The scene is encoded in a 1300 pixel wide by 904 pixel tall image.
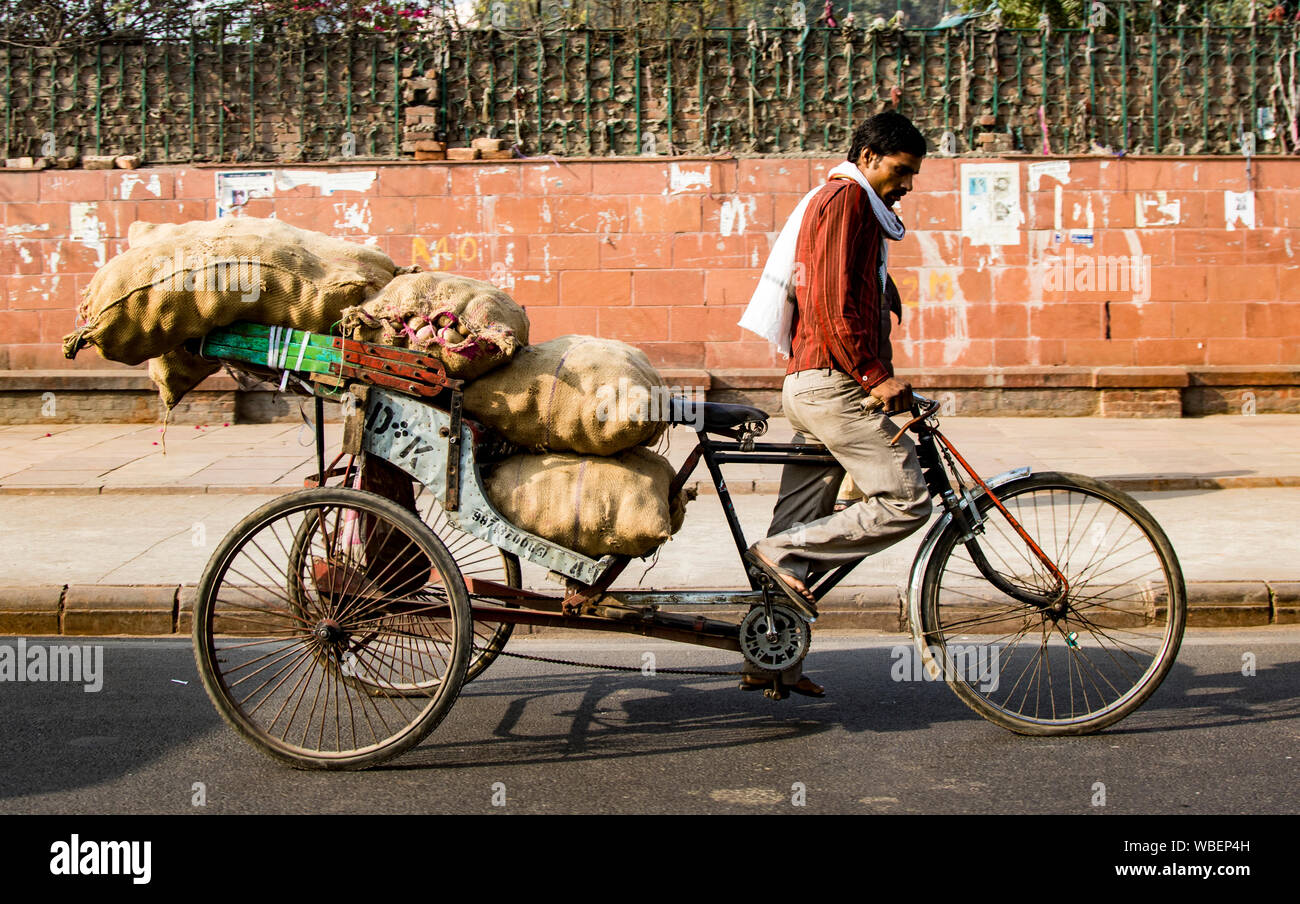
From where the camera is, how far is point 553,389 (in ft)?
12.4

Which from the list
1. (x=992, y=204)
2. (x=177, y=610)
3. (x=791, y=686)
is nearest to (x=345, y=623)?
(x=791, y=686)

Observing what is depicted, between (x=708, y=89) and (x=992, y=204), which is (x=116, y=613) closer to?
(x=708, y=89)

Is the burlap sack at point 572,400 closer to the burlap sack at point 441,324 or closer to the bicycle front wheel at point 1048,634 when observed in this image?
the burlap sack at point 441,324

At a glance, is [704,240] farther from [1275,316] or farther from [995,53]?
[1275,316]

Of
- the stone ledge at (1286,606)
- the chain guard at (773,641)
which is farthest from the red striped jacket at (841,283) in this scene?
the stone ledge at (1286,606)

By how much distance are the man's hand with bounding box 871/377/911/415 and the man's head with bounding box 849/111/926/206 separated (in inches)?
23.8

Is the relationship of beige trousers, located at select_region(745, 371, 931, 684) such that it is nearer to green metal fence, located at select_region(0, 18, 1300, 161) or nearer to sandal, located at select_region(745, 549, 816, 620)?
sandal, located at select_region(745, 549, 816, 620)

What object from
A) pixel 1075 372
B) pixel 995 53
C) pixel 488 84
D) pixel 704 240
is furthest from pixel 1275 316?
pixel 488 84

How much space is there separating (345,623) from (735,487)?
14.7 feet

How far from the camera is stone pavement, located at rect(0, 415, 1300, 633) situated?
5457mm

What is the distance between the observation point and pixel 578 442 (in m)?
3.80

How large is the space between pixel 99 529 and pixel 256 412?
14.0ft

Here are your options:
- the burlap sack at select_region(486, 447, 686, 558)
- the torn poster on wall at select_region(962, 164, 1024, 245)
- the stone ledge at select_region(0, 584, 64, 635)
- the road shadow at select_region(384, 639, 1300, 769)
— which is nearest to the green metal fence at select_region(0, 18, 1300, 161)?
the torn poster on wall at select_region(962, 164, 1024, 245)

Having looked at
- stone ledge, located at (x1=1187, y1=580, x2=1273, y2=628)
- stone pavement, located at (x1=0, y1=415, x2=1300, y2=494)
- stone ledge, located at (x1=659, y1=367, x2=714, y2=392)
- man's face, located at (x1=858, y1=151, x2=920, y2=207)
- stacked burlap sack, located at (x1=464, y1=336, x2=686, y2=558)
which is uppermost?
man's face, located at (x1=858, y1=151, x2=920, y2=207)
